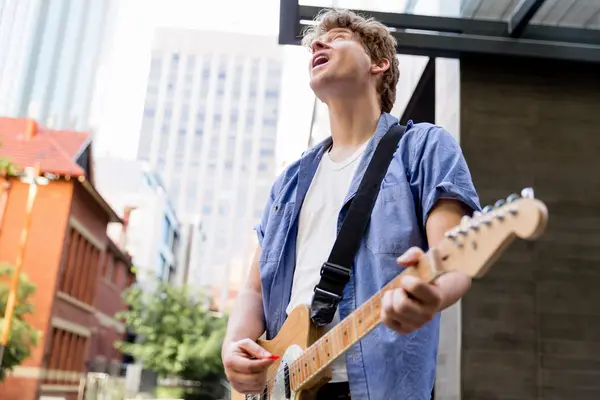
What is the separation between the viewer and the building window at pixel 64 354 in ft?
20.5

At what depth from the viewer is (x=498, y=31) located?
8.63 feet

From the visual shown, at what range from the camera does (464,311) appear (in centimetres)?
245

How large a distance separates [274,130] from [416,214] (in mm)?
12378

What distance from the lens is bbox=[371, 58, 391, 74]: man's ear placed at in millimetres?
1348

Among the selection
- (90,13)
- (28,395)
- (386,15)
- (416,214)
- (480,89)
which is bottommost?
(28,395)

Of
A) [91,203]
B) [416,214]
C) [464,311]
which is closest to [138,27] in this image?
[91,203]

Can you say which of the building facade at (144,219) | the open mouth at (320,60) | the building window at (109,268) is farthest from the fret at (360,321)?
the building facade at (144,219)

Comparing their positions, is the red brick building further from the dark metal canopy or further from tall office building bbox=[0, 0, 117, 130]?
the dark metal canopy

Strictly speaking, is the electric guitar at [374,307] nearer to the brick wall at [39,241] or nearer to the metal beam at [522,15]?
the metal beam at [522,15]

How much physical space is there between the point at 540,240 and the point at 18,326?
16.5 ft

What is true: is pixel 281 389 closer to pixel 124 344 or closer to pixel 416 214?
pixel 416 214

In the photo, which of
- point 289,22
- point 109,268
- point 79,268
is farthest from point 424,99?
point 109,268

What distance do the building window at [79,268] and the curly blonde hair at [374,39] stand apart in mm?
5823

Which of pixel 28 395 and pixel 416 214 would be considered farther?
pixel 28 395
